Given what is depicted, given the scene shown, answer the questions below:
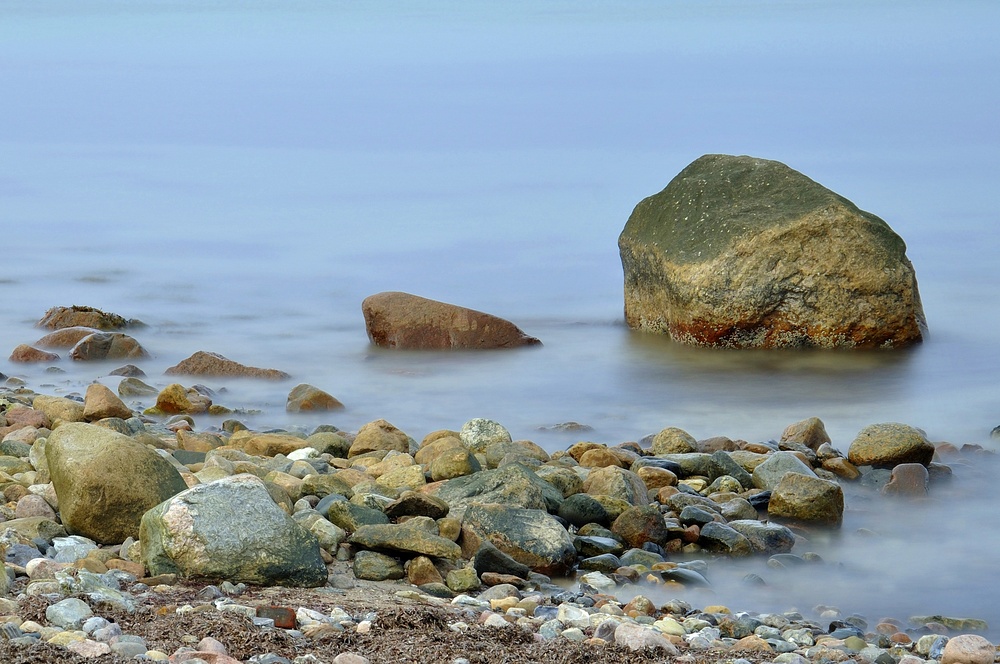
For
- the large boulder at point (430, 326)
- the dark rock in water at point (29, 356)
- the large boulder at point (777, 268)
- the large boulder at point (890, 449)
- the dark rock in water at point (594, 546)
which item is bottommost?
the dark rock in water at point (594, 546)

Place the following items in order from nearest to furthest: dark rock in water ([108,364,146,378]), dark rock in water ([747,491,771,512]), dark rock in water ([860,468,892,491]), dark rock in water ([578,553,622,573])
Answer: dark rock in water ([578,553,622,573]) < dark rock in water ([747,491,771,512]) < dark rock in water ([860,468,892,491]) < dark rock in water ([108,364,146,378])

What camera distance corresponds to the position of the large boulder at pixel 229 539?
4.46 meters

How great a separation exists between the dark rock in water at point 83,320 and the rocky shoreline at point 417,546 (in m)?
4.14

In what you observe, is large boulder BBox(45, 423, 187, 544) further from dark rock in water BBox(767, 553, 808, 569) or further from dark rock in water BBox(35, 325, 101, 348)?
dark rock in water BBox(35, 325, 101, 348)

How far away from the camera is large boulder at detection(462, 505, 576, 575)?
5.12 meters

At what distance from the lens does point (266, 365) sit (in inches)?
394

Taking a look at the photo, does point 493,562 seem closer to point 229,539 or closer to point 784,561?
point 229,539

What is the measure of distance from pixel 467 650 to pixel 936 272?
→ 12.2m

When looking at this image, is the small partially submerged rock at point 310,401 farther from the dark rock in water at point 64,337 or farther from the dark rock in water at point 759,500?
the dark rock in water at point 759,500

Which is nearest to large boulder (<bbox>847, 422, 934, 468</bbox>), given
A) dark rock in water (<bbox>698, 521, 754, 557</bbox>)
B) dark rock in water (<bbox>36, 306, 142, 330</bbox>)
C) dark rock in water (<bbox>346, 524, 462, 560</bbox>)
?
dark rock in water (<bbox>698, 521, 754, 557</bbox>)

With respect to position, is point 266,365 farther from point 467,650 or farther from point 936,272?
point 936,272

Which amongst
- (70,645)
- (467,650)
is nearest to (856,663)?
(467,650)

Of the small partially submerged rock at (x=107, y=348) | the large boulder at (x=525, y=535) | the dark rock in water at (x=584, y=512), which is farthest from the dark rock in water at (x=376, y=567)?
the small partially submerged rock at (x=107, y=348)

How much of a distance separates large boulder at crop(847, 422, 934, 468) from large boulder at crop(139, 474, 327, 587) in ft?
11.6
